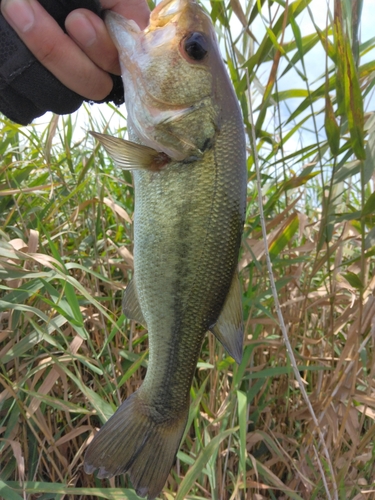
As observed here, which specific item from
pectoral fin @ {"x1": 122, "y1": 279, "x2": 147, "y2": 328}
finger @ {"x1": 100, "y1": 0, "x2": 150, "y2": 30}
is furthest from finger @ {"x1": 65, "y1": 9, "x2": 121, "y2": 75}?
pectoral fin @ {"x1": 122, "y1": 279, "x2": 147, "y2": 328}

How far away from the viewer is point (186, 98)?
1.35 metres

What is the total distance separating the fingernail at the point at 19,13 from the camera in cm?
117

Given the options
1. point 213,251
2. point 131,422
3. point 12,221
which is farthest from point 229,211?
point 12,221

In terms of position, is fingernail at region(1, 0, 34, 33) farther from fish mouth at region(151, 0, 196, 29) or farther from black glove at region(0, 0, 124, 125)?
fish mouth at region(151, 0, 196, 29)

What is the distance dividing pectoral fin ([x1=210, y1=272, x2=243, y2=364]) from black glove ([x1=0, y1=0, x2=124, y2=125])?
0.69 metres

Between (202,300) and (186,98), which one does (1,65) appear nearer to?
(186,98)

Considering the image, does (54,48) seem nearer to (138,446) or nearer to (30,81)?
(30,81)

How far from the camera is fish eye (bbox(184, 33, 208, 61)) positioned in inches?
52.8

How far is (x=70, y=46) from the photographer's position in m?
1.26

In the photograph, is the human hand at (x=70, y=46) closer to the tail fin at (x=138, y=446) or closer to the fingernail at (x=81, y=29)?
the fingernail at (x=81, y=29)

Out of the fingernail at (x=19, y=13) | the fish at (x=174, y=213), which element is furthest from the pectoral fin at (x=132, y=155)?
Answer: the fingernail at (x=19, y=13)

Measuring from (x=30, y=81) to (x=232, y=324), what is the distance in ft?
2.74

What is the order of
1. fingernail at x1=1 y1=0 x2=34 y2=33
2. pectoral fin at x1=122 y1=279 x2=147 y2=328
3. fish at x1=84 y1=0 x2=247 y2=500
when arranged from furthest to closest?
pectoral fin at x1=122 y1=279 x2=147 y2=328 < fish at x1=84 y1=0 x2=247 y2=500 < fingernail at x1=1 y1=0 x2=34 y2=33

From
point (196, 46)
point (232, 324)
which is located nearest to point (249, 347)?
point (232, 324)
